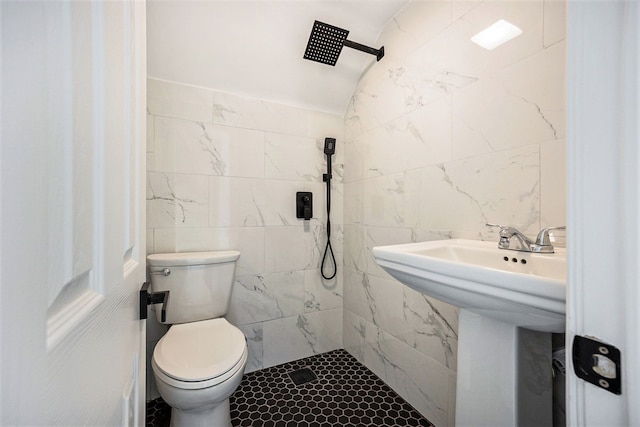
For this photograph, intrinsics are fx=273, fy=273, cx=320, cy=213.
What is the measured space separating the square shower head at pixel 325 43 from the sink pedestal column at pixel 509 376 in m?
1.62

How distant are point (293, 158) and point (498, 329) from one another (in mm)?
1621

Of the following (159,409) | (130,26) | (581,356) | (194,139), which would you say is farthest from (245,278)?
(581,356)

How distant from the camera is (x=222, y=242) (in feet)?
6.01

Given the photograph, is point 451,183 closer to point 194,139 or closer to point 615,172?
point 615,172

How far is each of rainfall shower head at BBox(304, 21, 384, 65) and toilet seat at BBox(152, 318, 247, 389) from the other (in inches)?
67.4

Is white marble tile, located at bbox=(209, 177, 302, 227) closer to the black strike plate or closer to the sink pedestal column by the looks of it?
the sink pedestal column

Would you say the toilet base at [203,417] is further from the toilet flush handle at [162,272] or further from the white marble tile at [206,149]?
the white marble tile at [206,149]

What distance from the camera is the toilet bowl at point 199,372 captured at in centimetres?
108

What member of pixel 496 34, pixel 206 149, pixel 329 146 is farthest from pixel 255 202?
pixel 496 34

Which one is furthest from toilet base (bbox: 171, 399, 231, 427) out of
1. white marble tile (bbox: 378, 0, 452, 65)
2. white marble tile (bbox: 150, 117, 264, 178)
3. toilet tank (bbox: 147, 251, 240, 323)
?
white marble tile (bbox: 378, 0, 452, 65)

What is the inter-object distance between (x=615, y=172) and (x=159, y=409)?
82.4 inches

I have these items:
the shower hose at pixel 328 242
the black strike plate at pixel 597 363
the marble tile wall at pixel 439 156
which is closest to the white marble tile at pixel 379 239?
the marble tile wall at pixel 439 156

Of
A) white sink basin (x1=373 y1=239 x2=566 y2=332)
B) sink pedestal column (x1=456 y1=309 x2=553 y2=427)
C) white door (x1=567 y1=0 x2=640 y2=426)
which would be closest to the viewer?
white door (x1=567 y1=0 x2=640 y2=426)

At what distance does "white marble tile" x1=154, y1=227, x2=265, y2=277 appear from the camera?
1.69m
